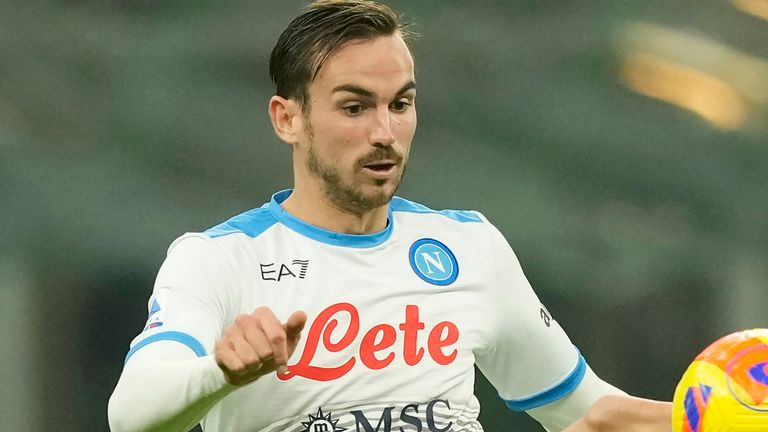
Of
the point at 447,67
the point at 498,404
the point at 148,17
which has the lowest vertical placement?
the point at 498,404

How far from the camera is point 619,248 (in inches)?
159

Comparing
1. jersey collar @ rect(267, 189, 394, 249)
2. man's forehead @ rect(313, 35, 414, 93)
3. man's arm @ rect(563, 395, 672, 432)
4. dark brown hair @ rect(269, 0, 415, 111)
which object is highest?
dark brown hair @ rect(269, 0, 415, 111)

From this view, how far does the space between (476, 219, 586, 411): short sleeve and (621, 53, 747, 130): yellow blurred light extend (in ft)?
5.85

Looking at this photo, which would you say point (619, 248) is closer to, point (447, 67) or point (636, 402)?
point (447, 67)

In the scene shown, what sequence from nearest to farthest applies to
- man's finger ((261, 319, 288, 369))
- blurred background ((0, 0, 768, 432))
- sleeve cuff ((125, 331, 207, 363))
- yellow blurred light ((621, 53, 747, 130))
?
1. man's finger ((261, 319, 288, 369))
2. sleeve cuff ((125, 331, 207, 363))
3. blurred background ((0, 0, 768, 432))
4. yellow blurred light ((621, 53, 747, 130))

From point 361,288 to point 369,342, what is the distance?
10 cm

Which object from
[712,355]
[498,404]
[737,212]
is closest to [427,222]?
[712,355]

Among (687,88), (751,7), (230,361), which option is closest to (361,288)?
(230,361)

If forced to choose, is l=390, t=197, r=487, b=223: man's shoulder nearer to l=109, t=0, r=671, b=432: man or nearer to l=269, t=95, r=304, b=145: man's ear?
l=109, t=0, r=671, b=432: man

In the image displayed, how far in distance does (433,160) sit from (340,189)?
164 centimetres

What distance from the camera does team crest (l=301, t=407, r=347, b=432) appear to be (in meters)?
2.21

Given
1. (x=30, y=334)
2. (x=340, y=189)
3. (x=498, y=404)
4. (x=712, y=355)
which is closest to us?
(x=712, y=355)

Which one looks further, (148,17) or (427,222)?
(148,17)

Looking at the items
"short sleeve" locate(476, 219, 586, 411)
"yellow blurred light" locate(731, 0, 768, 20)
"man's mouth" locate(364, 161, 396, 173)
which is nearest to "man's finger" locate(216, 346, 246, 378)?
"man's mouth" locate(364, 161, 396, 173)
